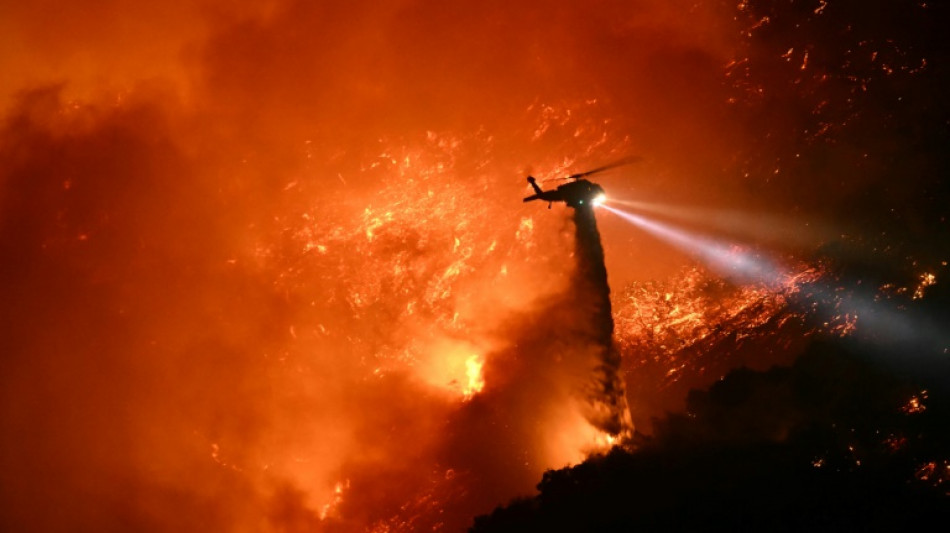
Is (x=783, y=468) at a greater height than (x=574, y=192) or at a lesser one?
lesser

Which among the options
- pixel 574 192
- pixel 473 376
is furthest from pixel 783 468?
pixel 473 376

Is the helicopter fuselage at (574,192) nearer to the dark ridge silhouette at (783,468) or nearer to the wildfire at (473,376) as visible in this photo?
the dark ridge silhouette at (783,468)

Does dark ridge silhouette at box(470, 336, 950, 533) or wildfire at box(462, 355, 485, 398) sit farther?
wildfire at box(462, 355, 485, 398)

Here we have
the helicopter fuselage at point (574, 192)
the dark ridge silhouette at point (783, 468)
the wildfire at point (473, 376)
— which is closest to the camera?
the dark ridge silhouette at point (783, 468)

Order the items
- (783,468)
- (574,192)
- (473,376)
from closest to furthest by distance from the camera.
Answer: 1. (783,468)
2. (574,192)
3. (473,376)

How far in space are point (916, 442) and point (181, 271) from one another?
75.3 feet

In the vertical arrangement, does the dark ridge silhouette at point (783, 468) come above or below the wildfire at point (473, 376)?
below

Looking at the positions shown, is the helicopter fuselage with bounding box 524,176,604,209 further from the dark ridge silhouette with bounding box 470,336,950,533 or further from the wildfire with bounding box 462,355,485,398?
the wildfire with bounding box 462,355,485,398

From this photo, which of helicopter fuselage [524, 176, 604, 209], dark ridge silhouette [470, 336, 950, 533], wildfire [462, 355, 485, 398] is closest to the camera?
dark ridge silhouette [470, 336, 950, 533]

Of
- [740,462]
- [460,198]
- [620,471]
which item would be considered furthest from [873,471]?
[460,198]

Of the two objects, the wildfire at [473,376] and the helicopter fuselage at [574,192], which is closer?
the helicopter fuselage at [574,192]

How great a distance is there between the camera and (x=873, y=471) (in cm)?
1216

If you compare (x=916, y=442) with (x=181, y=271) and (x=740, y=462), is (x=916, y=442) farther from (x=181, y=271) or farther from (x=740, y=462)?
(x=181, y=271)

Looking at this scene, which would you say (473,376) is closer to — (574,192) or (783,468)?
(574,192)
